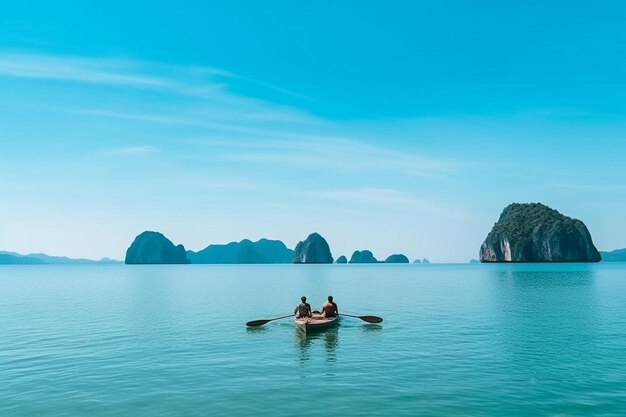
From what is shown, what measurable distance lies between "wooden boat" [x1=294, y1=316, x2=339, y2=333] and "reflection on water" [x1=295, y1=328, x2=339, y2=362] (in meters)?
0.29

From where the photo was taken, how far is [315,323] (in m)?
33.2

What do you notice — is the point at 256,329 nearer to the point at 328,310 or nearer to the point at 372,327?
the point at 328,310

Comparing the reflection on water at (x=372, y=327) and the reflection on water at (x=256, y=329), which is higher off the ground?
the reflection on water at (x=372, y=327)

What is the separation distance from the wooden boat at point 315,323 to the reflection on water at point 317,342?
29 centimetres

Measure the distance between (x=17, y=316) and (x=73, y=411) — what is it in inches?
1380

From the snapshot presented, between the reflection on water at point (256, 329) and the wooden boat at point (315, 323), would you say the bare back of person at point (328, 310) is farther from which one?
the reflection on water at point (256, 329)

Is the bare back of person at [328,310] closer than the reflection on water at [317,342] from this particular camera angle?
No

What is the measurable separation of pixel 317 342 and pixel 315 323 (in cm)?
295

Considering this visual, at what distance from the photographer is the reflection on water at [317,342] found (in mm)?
26203

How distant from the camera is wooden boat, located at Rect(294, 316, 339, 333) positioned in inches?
1299

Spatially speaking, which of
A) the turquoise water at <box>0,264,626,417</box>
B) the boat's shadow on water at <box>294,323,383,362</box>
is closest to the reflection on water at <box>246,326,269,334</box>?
→ the turquoise water at <box>0,264,626,417</box>

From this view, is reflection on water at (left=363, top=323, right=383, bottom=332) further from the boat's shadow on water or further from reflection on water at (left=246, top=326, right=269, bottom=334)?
reflection on water at (left=246, top=326, right=269, bottom=334)

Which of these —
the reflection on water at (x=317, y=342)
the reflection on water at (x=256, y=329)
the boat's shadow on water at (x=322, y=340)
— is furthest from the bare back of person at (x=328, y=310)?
the reflection on water at (x=256, y=329)

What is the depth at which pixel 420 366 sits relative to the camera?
74.6 feet
